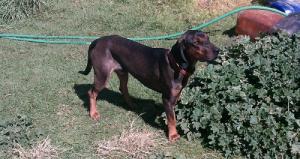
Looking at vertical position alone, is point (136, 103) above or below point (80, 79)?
above

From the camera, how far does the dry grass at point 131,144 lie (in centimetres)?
547

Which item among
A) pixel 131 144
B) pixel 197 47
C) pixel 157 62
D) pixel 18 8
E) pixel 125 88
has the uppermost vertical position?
pixel 197 47

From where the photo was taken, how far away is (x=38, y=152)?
546 cm

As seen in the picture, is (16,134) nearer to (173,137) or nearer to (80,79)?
(173,137)

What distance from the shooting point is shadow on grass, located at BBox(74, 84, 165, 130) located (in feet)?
20.5

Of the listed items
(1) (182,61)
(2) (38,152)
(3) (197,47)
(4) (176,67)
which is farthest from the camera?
(2) (38,152)

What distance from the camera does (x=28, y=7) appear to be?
10742mm

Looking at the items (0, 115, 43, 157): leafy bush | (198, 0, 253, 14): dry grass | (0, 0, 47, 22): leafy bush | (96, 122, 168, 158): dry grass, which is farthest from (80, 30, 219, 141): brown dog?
(0, 0, 47, 22): leafy bush

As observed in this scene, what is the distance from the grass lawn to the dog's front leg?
0.11 m

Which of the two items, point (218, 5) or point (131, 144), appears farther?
point (218, 5)

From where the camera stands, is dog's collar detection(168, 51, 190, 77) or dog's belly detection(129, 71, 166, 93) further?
dog's belly detection(129, 71, 166, 93)

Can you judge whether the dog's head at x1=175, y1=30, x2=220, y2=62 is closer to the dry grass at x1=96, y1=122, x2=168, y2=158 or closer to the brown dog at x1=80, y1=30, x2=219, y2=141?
the brown dog at x1=80, y1=30, x2=219, y2=141

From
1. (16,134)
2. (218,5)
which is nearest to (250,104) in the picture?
(16,134)

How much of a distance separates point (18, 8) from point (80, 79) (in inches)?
155
